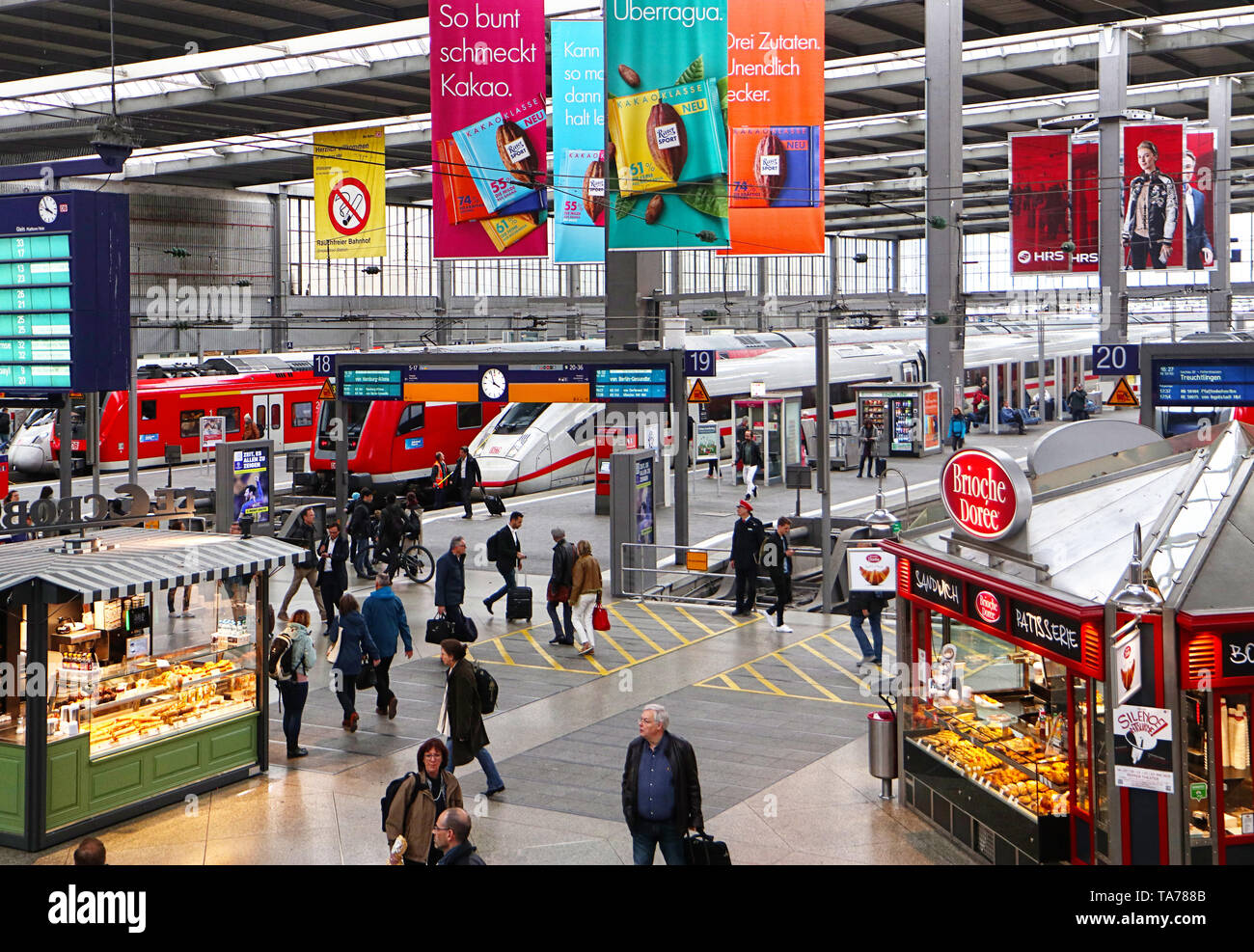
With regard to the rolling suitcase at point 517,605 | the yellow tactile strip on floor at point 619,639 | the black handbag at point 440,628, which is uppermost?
the black handbag at point 440,628

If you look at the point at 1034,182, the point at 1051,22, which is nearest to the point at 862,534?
the point at 1034,182

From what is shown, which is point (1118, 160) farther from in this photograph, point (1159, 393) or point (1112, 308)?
point (1159, 393)

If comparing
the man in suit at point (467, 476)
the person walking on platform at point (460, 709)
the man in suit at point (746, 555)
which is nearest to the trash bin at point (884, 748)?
the person walking on platform at point (460, 709)

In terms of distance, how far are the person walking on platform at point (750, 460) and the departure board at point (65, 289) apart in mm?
18149

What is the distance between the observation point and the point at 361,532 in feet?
70.5

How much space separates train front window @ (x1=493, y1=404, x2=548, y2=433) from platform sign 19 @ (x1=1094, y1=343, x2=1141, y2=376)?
1301 centimetres

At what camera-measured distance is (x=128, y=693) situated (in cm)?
1097

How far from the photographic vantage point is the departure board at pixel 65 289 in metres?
14.8

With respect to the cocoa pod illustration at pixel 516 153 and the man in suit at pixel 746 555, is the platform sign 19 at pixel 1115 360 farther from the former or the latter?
the cocoa pod illustration at pixel 516 153

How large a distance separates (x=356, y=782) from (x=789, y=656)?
6.54 metres

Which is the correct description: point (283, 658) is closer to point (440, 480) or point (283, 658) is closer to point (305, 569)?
point (305, 569)

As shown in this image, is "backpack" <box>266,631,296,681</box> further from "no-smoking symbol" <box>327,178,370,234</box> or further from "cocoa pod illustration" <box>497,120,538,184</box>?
"no-smoking symbol" <box>327,178,370,234</box>

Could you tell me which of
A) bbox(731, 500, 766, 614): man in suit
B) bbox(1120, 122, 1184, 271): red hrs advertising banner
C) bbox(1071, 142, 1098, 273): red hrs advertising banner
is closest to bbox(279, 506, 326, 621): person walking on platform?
bbox(731, 500, 766, 614): man in suit

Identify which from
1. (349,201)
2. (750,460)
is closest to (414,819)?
(750,460)
